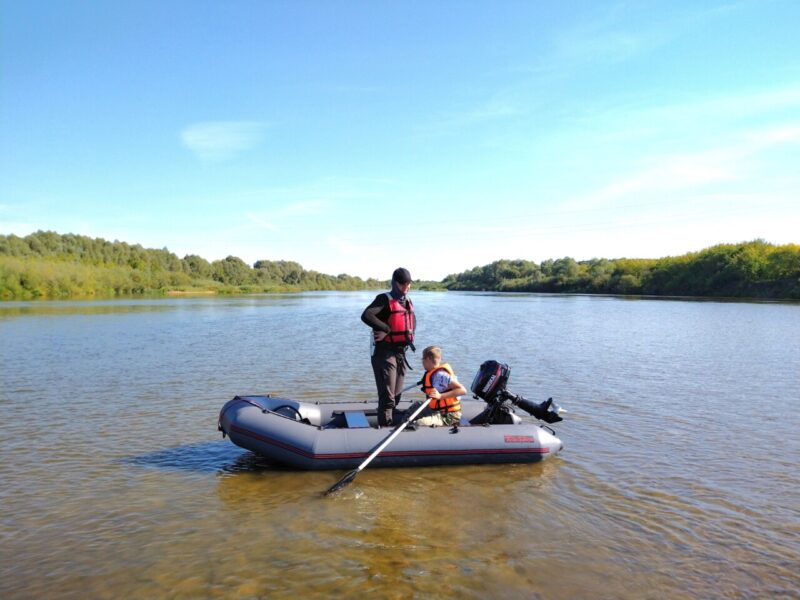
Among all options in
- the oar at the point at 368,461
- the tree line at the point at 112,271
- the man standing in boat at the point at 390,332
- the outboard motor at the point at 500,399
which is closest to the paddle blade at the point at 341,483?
the oar at the point at 368,461

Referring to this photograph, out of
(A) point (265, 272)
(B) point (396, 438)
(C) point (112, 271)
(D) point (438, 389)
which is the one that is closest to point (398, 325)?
(D) point (438, 389)

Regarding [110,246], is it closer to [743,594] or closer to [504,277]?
[504,277]

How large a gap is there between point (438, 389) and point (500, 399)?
88 centimetres

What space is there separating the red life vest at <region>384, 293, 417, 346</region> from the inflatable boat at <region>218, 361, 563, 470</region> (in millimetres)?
872

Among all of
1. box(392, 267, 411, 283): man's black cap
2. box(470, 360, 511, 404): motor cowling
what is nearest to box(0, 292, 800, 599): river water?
box(470, 360, 511, 404): motor cowling

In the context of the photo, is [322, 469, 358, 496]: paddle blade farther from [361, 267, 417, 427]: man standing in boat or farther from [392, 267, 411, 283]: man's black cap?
[392, 267, 411, 283]: man's black cap

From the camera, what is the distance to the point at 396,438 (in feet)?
19.9

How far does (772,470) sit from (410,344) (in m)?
4.28

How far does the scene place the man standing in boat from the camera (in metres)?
6.24

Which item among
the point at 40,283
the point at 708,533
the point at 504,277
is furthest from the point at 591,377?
the point at 504,277

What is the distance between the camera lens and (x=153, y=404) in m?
9.25

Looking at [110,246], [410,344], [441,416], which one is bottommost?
[441,416]

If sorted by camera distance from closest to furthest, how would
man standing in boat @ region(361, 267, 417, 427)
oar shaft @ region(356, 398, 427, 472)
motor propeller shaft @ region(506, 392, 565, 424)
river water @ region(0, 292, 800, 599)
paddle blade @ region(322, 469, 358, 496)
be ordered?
river water @ region(0, 292, 800, 599) < paddle blade @ region(322, 469, 358, 496) < oar shaft @ region(356, 398, 427, 472) < man standing in boat @ region(361, 267, 417, 427) < motor propeller shaft @ region(506, 392, 565, 424)

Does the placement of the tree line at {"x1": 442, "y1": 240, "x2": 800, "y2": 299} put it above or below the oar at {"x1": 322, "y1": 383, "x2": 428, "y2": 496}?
above
